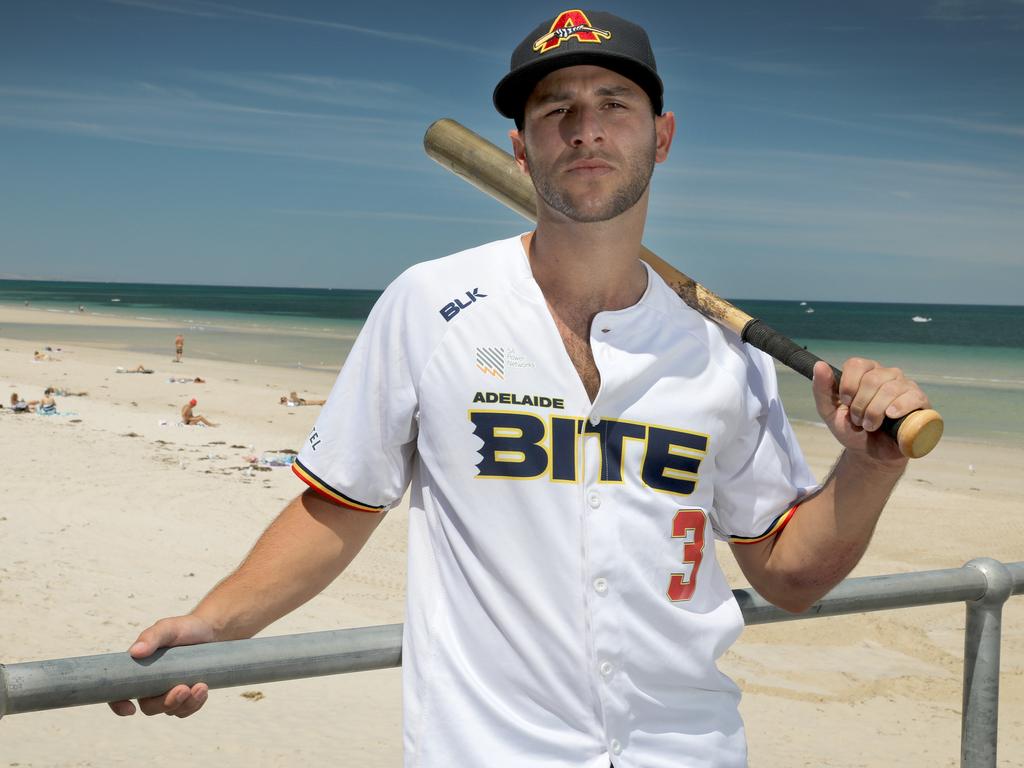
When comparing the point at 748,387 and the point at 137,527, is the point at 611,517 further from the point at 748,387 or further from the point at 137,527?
the point at 137,527

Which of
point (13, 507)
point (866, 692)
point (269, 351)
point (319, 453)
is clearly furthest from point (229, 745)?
point (269, 351)

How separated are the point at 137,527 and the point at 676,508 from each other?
27.1ft

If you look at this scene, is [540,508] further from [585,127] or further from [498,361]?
[585,127]

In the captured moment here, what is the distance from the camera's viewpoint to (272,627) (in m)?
7.06

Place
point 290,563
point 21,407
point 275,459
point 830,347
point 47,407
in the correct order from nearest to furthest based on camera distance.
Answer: point 290,563 → point 275,459 → point 21,407 → point 47,407 → point 830,347

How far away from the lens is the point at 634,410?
191 centimetres

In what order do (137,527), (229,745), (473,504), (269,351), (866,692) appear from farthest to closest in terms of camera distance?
(269,351), (137,527), (866,692), (229,745), (473,504)

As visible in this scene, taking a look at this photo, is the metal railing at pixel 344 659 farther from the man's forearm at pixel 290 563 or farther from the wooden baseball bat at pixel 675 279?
the wooden baseball bat at pixel 675 279

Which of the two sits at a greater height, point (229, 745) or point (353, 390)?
point (353, 390)

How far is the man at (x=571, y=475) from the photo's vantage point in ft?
5.82

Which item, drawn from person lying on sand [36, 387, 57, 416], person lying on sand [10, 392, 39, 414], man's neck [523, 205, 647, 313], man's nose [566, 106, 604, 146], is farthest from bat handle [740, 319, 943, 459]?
person lying on sand [36, 387, 57, 416]

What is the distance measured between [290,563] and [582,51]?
1.11 meters

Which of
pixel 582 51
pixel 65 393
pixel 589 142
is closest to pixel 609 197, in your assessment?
pixel 589 142

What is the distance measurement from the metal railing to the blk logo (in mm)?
578
